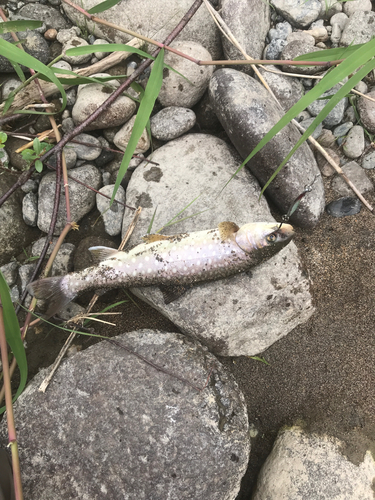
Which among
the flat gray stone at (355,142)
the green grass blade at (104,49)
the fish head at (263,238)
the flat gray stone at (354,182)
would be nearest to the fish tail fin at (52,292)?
the fish head at (263,238)

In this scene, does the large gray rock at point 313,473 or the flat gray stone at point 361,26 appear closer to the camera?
the large gray rock at point 313,473

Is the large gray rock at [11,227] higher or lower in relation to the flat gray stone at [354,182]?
lower

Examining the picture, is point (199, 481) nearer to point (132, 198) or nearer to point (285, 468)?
point (285, 468)

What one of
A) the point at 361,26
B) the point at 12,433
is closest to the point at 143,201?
the point at 12,433

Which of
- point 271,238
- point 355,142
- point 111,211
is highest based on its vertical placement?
point 355,142

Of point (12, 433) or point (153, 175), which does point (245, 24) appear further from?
point (12, 433)

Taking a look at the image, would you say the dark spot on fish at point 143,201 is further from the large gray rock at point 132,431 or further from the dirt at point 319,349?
the large gray rock at point 132,431
